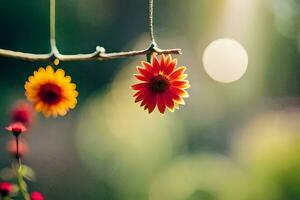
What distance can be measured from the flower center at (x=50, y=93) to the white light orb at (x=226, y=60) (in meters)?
4.92

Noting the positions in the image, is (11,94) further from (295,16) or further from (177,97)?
(177,97)

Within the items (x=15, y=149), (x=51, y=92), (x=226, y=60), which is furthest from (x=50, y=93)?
(x=226, y=60)

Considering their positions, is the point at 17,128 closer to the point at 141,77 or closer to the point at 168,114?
the point at 141,77

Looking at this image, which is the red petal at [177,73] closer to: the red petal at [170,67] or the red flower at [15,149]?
the red petal at [170,67]

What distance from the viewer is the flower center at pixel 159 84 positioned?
0.63 meters

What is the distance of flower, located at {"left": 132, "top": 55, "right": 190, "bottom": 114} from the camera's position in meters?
0.63

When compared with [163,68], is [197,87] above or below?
below

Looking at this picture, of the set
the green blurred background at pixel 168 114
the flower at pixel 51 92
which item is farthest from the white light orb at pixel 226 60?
the flower at pixel 51 92

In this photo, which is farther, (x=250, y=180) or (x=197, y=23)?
(x=197, y=23)

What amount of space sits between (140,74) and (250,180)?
1.96 meters

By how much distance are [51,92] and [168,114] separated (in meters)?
2.73

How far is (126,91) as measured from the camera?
11.6ft

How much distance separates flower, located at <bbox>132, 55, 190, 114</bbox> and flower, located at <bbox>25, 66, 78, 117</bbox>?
76mm

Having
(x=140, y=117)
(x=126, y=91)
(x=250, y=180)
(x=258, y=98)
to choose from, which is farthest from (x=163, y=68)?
(x=258, y=98)
